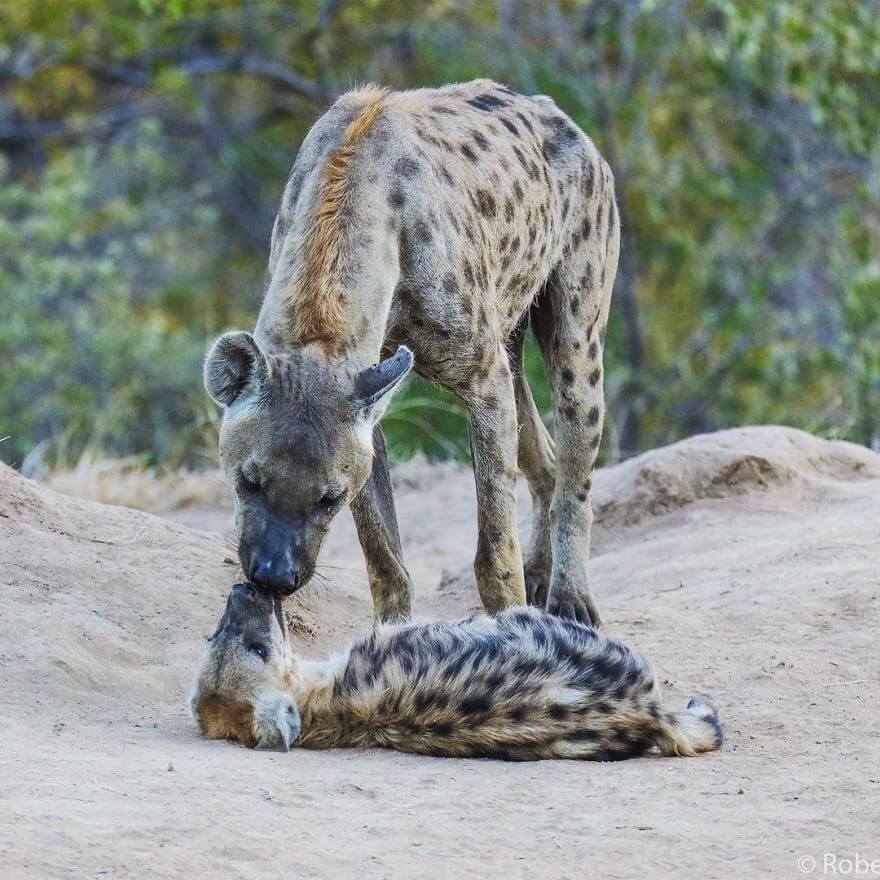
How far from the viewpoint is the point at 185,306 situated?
1684cm

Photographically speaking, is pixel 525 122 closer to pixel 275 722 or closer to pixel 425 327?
pixel 425 327

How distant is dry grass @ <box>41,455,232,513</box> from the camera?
8.38m

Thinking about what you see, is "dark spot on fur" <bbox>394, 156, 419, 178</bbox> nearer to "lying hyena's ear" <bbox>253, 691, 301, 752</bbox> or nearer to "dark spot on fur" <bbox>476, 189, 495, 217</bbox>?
"dark spot on fur" <bbox>476, 189, 495, 217</bbox>

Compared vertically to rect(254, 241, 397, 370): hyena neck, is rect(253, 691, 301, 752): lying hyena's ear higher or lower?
lower


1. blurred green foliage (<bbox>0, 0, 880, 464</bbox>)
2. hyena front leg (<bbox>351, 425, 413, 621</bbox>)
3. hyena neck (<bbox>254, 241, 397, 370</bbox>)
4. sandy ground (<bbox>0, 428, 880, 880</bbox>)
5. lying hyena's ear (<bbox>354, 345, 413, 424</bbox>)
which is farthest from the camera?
blurred green foliage (<bbox>0, 0, 880, 464</bbox>)

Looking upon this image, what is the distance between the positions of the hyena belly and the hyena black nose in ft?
1.03

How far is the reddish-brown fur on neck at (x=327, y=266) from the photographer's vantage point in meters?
4.39

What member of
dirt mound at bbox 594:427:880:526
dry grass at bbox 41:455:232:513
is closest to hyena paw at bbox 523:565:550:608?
dirt mound at bbox 594:427:880:526

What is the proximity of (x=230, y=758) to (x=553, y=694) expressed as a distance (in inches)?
32.4

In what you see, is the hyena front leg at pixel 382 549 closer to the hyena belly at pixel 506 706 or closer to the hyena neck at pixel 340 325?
the hyena neck at pixel 340 325

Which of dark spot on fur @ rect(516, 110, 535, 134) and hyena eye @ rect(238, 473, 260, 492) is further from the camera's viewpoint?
dark spot on fur @ rect(516, 110, 535, 134)

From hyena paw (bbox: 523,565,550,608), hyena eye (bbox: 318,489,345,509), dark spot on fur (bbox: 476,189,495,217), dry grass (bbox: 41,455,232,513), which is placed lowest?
dry grass (bbox: 41,455,232,513)

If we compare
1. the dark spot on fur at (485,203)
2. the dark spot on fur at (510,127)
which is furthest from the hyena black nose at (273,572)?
the dark spot on fur at (510,127)

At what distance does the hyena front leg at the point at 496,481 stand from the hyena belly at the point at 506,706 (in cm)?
93
